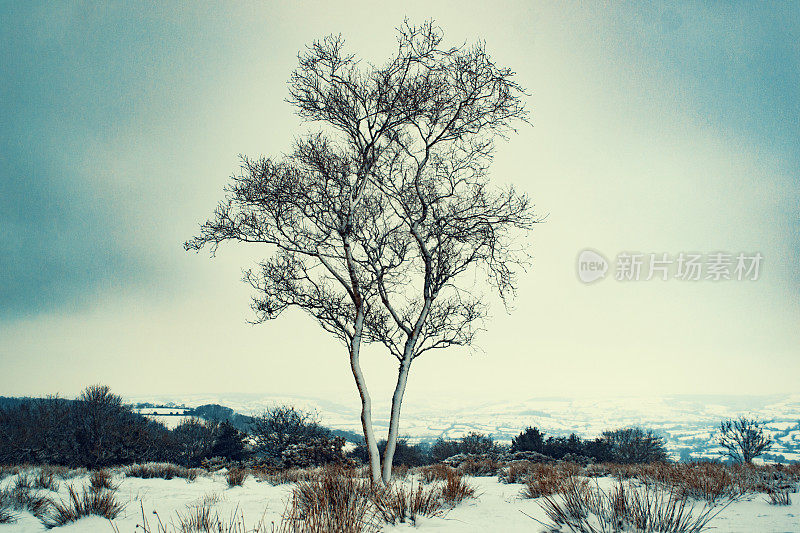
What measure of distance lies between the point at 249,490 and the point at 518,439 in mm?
26653

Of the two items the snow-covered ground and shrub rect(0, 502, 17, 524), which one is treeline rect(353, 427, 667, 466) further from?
shrub rect(0, 502, 17, 524)

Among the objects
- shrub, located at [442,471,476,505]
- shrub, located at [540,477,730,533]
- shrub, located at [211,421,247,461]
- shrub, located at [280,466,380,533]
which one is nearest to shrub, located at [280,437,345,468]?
shrub, located at [211,421,247,461]

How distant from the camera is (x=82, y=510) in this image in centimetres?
756

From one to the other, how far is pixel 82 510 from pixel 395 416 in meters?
6.18

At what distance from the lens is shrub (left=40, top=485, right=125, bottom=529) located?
727 centimetres

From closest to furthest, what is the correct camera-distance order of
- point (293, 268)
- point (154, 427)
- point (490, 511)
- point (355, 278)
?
point (490, 511)
point (355, 278)
point (293, 268)
point (154, 427)

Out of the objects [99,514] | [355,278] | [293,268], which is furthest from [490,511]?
[293,268]

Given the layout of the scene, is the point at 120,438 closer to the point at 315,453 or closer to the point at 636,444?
the point at 315,453

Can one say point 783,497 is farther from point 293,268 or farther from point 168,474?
point 168,474

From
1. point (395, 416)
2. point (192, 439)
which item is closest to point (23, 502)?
point (395, 416)

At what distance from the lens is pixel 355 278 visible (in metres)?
10.9

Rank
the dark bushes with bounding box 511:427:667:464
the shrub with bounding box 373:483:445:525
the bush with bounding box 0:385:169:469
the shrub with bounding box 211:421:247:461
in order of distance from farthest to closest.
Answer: the shrub with bounding box 211:421:247:461, the bush with bounding box 0:385:169:469, the dark bushes with bounding box 511:427:667:464, the shrub with bounding box 373:483:445:525

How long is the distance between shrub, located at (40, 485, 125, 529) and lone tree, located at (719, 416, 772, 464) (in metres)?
40.8

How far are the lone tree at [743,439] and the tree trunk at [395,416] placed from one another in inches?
1394
